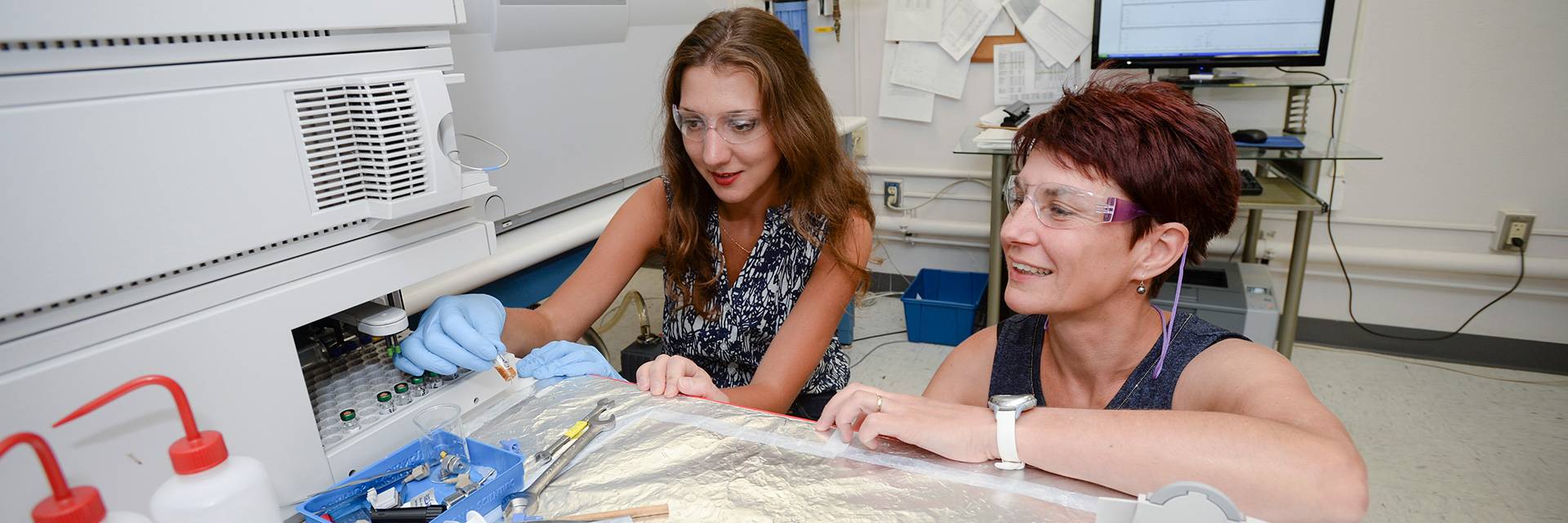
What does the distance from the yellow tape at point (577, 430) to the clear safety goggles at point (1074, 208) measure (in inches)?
23.1

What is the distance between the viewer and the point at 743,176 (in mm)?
1336

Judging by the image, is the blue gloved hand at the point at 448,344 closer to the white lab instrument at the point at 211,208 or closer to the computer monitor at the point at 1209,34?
the white lab instrument at the point at 211,208

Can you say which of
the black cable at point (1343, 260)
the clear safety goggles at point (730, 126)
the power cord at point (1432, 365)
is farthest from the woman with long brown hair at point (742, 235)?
the power cord at point (1432, 365)

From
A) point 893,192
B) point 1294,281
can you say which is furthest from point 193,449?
point 893,192

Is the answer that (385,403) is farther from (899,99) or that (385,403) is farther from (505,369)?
(899,99)

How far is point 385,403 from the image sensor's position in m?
0.89

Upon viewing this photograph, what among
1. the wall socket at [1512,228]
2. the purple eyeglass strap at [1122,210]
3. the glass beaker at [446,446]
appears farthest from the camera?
the wall socket at [1512,228]

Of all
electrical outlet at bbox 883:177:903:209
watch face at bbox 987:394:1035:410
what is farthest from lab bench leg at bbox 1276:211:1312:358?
watch face at bbox 987:394:1035:410

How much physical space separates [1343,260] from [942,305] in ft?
4.19

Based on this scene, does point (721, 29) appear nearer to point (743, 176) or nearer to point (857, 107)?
point (743, 176)

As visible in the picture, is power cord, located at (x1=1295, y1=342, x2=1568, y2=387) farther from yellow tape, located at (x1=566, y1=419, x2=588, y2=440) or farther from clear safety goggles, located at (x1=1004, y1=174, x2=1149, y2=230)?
yellow tape, located at (x1=566, y1=419, x2=588, y2=440)

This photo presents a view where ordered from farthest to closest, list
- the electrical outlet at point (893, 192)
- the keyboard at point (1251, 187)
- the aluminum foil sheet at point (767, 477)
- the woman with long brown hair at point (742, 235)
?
the electrical outlet at point (893, 192), the keyboard at point (1251, 187), the woman with long brown hair at point (742, 235), the aluminum foil sheet at point (767, 477)

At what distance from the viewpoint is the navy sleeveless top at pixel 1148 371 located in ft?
3.19

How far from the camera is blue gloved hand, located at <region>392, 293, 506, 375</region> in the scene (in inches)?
36.9
